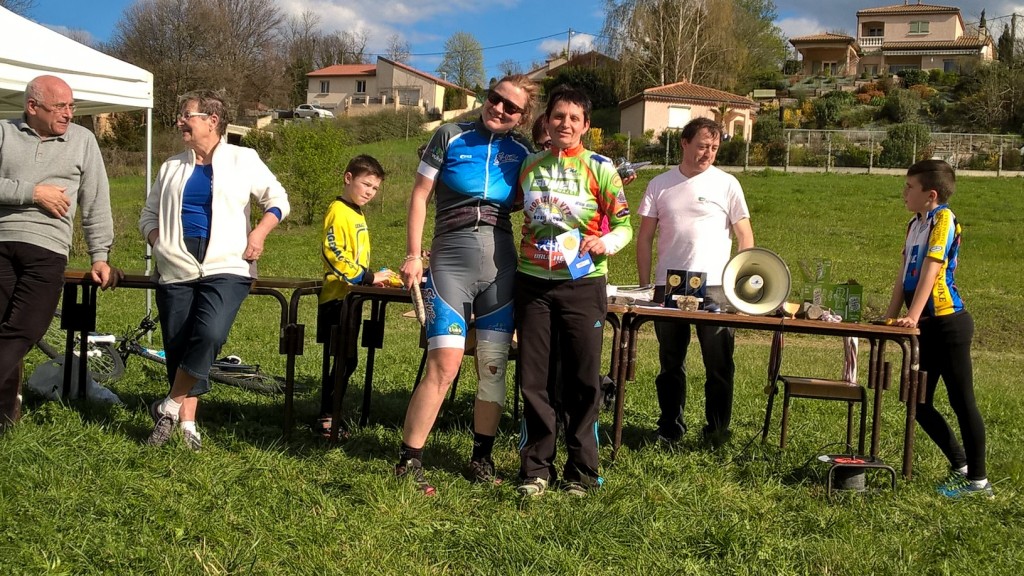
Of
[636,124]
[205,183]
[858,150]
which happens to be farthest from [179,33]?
[205,183]

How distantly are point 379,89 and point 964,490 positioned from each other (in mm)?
66701

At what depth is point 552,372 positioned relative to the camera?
454 centimetres

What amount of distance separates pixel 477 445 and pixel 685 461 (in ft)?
3.74

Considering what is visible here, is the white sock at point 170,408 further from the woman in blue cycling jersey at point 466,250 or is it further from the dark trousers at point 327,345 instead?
the woman in blue cycling jersey at point 466,250

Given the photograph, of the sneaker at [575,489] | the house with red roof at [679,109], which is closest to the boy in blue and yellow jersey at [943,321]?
the sneaker at [575,489]

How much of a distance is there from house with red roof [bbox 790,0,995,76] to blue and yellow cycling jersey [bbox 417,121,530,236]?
65019 millimetres

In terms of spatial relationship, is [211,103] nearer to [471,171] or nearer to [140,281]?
[140,281]

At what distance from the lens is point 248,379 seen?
6.32m

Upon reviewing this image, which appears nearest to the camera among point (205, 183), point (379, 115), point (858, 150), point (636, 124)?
point (205, 183)

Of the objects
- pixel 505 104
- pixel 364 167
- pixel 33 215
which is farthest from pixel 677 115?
pixel 33 215

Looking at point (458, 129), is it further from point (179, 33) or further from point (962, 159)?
point (179, 33)

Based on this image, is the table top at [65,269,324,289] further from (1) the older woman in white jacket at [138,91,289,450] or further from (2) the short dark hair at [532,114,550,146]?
(2) the short dark hair at [532,114,550,146]

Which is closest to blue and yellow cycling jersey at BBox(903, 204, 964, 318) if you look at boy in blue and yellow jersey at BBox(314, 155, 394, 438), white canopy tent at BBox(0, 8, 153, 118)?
boy in blue and yellow jersey at BBox(314, 155, 394, 438)

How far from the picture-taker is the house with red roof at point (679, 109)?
43281 mm
